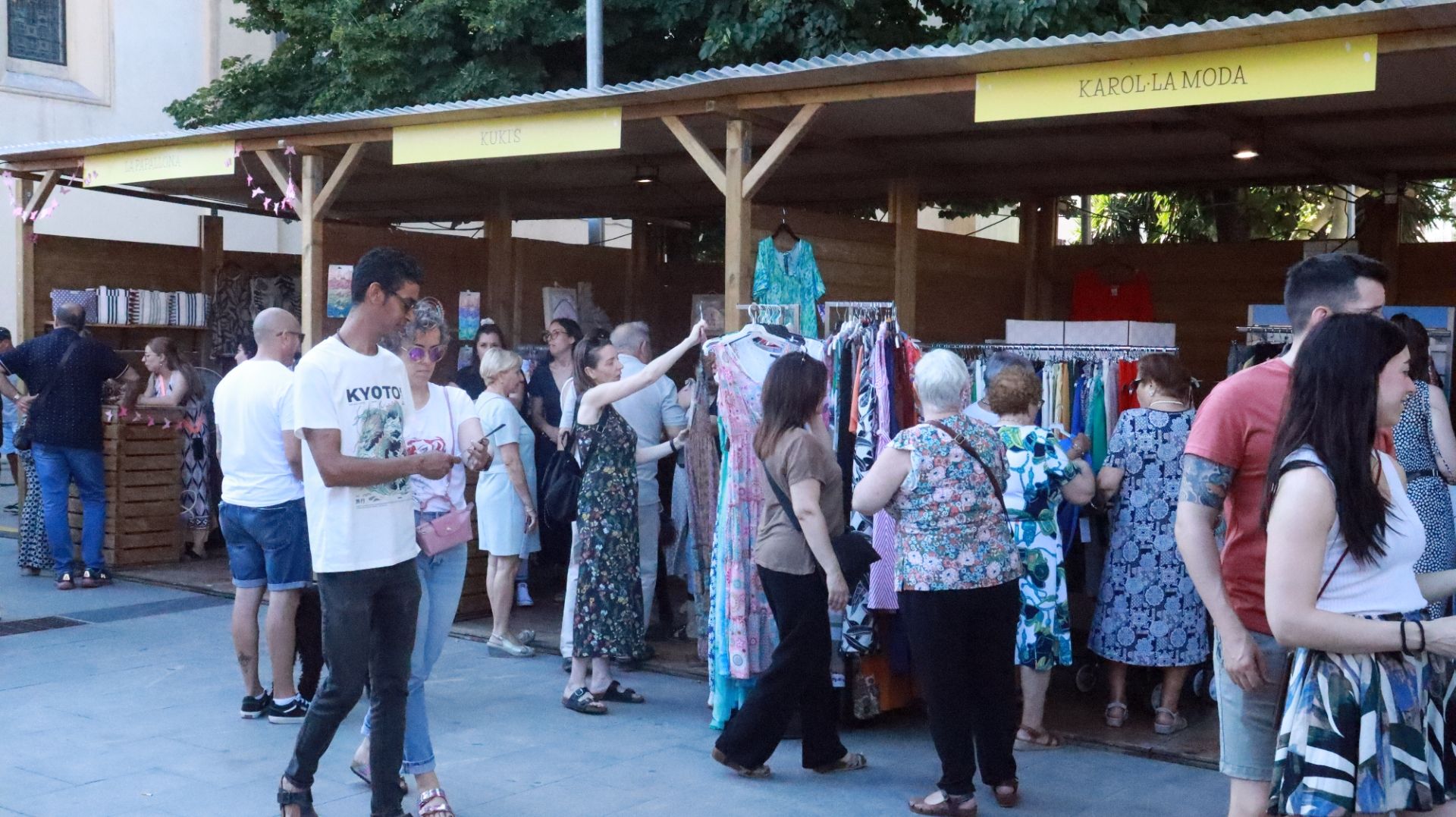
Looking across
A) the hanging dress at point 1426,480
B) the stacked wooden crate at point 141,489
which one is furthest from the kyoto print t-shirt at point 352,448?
the stacked wooden crate at point 141,489

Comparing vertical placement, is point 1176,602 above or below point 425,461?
below

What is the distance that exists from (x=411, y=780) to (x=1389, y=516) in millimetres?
3477

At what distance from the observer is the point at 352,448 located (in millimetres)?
→ 3965

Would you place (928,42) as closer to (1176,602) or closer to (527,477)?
(527,477)

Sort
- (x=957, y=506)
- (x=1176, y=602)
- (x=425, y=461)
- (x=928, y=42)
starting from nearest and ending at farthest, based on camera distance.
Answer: (x=425, y=461) → (x=957, y=506) → (x=1176, y=602) → (x=928, y=42)

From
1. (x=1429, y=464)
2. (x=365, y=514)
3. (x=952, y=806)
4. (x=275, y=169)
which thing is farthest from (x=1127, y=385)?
(x=275, y=169)

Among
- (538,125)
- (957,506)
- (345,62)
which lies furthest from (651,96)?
(345,62)

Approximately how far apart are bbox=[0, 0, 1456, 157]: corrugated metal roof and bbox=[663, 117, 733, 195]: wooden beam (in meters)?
0.24

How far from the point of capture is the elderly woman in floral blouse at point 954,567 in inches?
Answer: 177

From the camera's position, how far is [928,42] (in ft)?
41.8

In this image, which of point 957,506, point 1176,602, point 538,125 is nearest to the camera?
point 957,506

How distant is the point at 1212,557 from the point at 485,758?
3238 millimetres

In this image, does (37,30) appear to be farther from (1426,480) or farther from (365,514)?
(1426,480)

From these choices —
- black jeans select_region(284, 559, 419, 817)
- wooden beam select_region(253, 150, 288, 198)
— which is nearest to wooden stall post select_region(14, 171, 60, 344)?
wooden beam select_region(253, 150, 288, 198)
